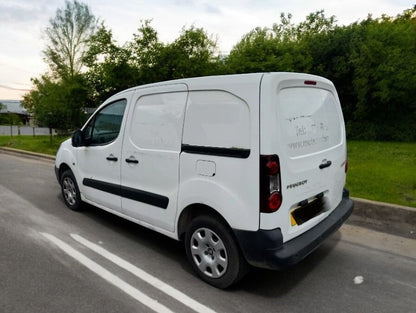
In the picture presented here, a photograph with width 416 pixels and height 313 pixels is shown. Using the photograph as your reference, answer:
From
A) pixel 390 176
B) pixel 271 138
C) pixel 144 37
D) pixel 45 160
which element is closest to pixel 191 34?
pixel 144 37

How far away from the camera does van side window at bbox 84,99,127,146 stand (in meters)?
3.81

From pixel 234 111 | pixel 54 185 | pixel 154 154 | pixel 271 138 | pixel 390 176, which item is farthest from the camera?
pixel 54 185

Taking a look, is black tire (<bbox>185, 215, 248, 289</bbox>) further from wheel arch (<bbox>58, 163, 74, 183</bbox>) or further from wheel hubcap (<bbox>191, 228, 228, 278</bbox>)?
wheel arch (<bbox>58, 163, 74, 183</bbox>)

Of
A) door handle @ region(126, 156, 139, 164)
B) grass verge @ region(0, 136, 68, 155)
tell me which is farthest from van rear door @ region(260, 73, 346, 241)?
grass verge @ region(0, 136, 68, 155)

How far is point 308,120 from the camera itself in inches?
113

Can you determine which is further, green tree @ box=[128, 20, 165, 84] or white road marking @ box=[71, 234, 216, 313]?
green tree @ box=[128, 20, 165, 84]

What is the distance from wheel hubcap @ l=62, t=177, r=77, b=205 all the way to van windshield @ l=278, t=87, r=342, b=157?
3.59 meters

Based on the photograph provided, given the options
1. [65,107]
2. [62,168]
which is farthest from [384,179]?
[65,107]

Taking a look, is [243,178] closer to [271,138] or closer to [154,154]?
[271,138]

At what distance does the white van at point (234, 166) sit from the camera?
2451 millimetres

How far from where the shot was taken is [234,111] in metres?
2.57

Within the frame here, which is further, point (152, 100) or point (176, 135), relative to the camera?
point (152, 100)

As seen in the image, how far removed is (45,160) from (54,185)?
177 inches

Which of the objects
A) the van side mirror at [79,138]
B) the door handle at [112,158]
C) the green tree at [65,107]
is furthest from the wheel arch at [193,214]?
the green tree at [65,107]
